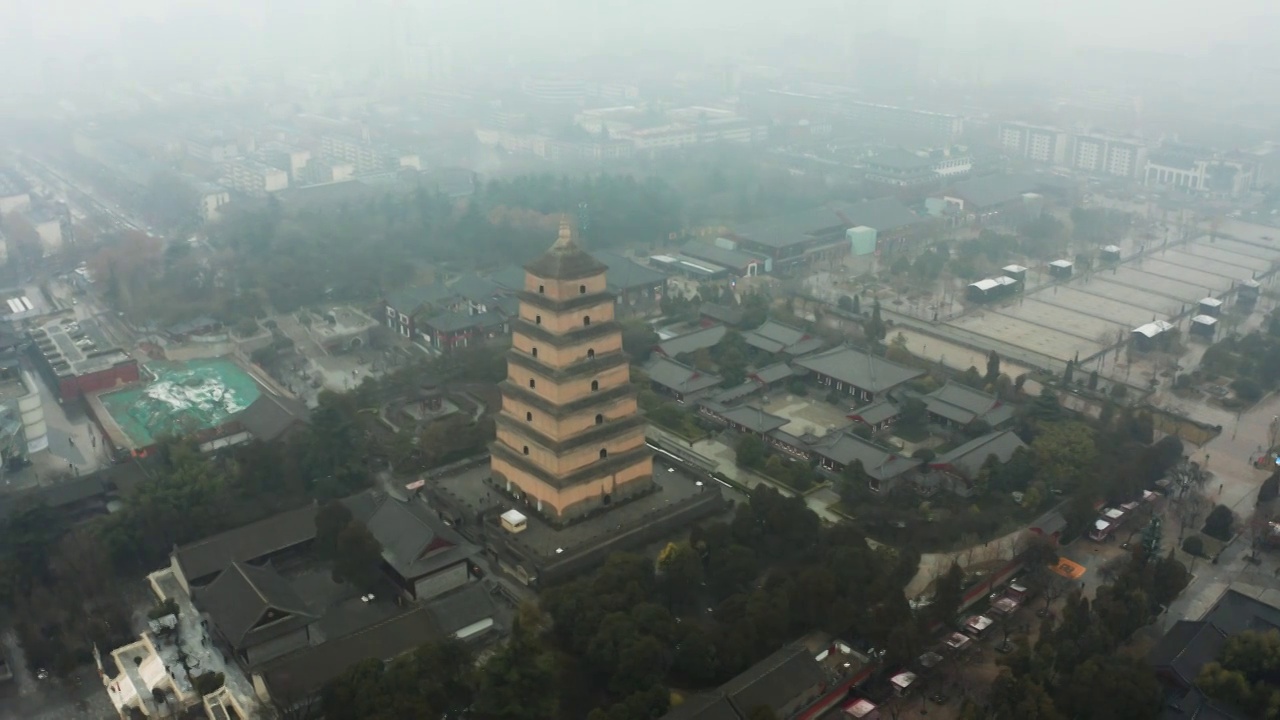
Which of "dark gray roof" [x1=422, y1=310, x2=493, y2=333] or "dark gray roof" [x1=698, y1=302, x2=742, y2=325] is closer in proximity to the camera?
"dark gray roof" [x1=422, y1=310, x2=493, y2=333]

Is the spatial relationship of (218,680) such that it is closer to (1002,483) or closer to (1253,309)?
(1002,483)

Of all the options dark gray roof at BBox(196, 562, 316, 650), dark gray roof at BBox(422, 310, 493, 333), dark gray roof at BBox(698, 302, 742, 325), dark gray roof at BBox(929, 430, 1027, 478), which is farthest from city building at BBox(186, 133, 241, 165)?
dark gray roof at BBox(929, 430, 1027, 478)

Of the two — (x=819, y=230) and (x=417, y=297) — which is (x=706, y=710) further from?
(x=819, y=230)

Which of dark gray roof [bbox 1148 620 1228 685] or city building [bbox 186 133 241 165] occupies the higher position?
city building [bbox 186 133 241 165]

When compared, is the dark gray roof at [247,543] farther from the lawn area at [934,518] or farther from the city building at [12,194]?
the city building at [12,194]

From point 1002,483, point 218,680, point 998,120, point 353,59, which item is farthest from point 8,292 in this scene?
point 353,59

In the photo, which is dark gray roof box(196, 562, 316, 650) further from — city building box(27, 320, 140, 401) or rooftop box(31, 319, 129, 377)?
rooftop box(31, 319, 129, 377)
